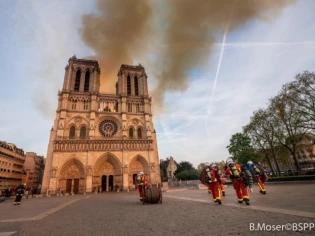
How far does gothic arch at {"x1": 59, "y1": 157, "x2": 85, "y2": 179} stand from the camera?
2736 centimetres

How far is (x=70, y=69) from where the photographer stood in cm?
3431

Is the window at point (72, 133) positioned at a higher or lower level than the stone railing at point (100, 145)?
higher

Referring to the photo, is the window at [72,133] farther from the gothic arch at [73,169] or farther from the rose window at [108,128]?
the rose window at [108,128]

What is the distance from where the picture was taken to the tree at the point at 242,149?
29523 millimetres

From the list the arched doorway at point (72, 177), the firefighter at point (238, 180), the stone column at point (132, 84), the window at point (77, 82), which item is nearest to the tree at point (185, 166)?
the stone column at point (132, 84)

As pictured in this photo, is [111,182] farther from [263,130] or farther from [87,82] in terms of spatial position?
[263,130]

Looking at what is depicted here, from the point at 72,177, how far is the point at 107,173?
5555 mm

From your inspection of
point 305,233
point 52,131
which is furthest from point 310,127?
point 52,131

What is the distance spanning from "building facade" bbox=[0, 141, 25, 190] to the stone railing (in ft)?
62.3

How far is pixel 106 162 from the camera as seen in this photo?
30.2 meters

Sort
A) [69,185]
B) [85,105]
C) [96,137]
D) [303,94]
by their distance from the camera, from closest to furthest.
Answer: [303,94] → [69,185] → [96,137] → [85,105]

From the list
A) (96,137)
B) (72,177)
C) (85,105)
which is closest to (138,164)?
(96,137)

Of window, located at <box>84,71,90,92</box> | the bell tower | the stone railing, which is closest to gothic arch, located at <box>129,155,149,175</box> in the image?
the stone railing

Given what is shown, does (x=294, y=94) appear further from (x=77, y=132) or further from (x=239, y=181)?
(x=77, y=132)
